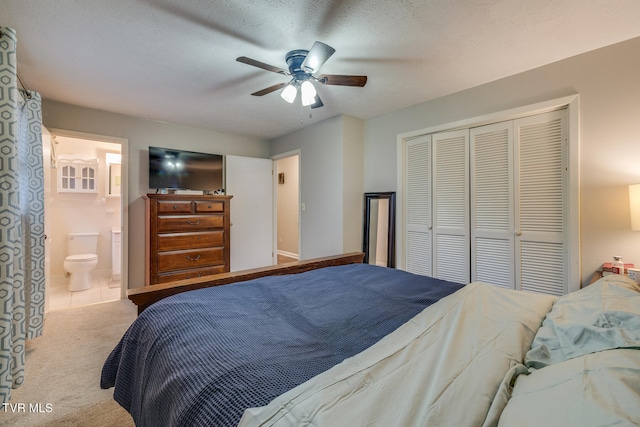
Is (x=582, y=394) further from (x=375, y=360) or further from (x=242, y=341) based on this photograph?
(x=242, y=341)

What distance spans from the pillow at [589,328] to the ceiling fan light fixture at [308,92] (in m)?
1.98

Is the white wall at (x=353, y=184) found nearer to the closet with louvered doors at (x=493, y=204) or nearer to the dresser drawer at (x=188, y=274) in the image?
the closet with louvered doors at (x=493, y=204)

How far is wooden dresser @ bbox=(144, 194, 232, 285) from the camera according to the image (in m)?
3.25

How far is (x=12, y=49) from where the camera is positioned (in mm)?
1700

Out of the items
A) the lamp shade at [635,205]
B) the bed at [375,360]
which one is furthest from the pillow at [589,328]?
the lamp shade at [635,205]

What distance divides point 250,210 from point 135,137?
190cm

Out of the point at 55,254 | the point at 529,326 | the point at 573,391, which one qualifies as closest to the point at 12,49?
the point at 573,391

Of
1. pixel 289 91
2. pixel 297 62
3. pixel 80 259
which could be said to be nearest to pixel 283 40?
pixel 297 62

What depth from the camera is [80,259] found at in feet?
13.0

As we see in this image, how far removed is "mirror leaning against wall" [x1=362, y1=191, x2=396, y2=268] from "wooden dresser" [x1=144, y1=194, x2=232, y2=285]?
6.50 feet

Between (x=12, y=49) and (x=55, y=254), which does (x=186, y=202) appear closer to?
(x=12, y=49)

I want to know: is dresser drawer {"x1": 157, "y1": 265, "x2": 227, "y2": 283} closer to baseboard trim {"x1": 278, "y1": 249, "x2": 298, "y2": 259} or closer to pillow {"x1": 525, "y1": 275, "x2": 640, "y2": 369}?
baseboard trim {"x1": 278, "y1": 249, "x2": 298, "y2": 259}

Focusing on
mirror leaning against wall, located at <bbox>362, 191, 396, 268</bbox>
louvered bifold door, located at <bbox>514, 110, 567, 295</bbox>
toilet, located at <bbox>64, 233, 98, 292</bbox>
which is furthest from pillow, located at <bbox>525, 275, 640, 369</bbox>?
toilet, located at <bbox>64, 233, 98, 292</bbox>

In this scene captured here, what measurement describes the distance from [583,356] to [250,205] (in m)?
4.34
